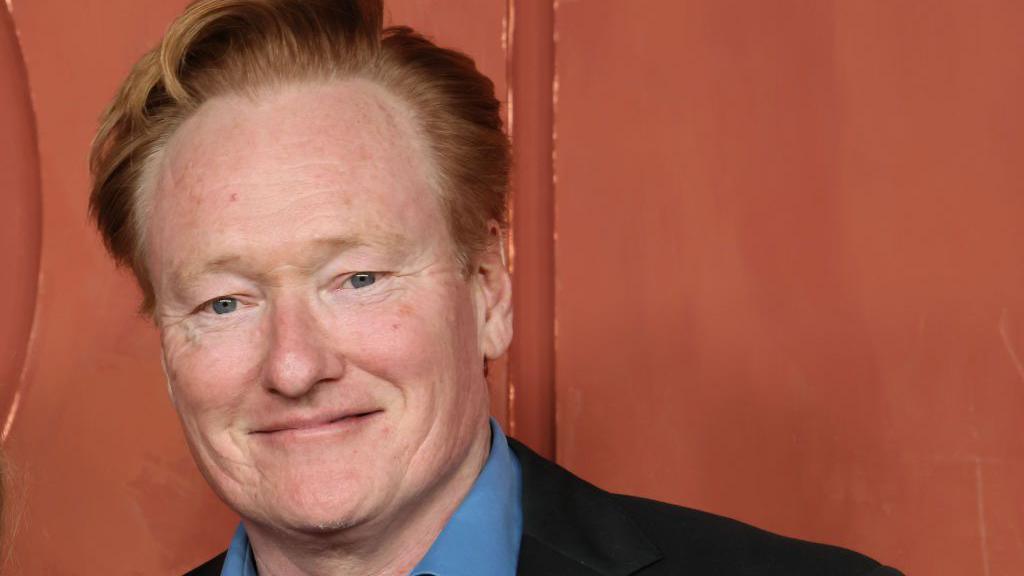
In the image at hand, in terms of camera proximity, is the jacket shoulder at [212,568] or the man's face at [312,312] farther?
the jacket shoulder at [212,568]

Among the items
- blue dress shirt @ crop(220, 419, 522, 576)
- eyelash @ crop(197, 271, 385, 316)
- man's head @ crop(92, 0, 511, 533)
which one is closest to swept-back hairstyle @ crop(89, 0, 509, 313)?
man's head @ crop(92, 0, 511, 533)

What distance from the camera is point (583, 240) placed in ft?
6.76

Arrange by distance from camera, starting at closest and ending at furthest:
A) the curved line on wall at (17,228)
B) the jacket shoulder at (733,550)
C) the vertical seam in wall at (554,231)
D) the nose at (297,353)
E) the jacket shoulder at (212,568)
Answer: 1. the nose at (297,353)
2. the jacket shoulder at (733,550)
3. the jacket shoulder at (212,568)
4. the vertical seam in wall at (554,231)
5. the curved line on wall at (17,228)

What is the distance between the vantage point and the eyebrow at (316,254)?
1.47 metres

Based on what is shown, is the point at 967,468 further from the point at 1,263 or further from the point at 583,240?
the point at 1,263

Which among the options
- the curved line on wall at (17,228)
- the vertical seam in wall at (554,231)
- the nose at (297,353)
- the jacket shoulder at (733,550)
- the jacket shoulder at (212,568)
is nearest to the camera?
the nose at (297,353)

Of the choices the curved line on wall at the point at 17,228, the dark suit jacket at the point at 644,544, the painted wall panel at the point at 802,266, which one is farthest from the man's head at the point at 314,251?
the curved line on wall at the point at 17,228

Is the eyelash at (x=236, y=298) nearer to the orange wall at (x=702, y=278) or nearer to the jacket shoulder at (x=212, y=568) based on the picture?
the jacket shoulder at (x=212, y=568)

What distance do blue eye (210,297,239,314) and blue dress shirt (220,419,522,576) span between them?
0.29 m

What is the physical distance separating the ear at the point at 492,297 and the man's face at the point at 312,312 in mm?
61

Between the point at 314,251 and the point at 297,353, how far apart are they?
0.33 feet

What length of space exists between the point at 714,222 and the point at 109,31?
0.90 meters

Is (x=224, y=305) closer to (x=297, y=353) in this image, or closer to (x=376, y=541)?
(x=297, y=353)

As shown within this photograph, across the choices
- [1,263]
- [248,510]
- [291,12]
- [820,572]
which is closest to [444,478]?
[248,510]
